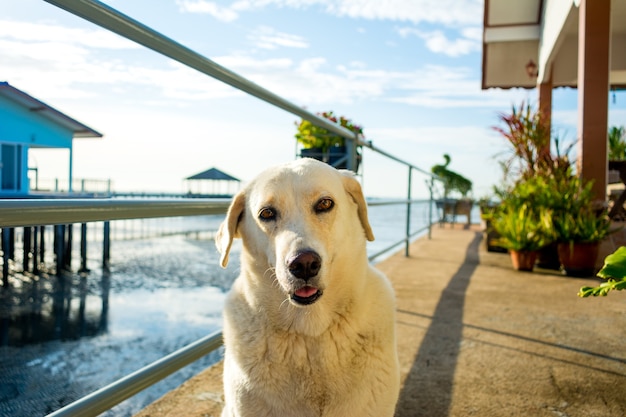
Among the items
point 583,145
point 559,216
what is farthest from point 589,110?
point 559,216

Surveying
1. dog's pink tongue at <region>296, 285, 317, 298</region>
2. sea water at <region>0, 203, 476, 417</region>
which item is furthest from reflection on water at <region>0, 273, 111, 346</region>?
A: dog's pink tongue at <region>296, 285, 317, 298</region>

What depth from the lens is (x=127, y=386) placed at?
4.36 feet

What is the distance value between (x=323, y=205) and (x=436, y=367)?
1.18 metres

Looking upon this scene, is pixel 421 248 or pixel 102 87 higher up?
pixel 102 87

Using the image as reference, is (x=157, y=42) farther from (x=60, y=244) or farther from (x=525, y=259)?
(x=60, y=244)

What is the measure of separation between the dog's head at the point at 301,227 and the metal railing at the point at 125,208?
211 millimetres

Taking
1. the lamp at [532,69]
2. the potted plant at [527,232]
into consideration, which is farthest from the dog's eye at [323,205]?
the lamp at [532,69]

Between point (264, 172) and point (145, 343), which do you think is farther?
point (145, 343)

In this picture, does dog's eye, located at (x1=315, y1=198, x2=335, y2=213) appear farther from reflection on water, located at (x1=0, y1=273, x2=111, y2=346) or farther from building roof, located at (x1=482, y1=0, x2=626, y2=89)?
building roof, located at (x1=482, y1=0, x2=626, y2=89)

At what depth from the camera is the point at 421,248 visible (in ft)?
23.0

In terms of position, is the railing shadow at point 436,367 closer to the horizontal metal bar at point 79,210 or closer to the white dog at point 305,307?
the white dog at point 305,307

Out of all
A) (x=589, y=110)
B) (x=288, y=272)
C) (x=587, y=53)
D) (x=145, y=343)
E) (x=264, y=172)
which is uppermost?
(x=587, y=53)

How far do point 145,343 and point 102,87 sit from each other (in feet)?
9.41

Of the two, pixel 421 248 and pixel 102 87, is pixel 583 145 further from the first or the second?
pixel 102 87
